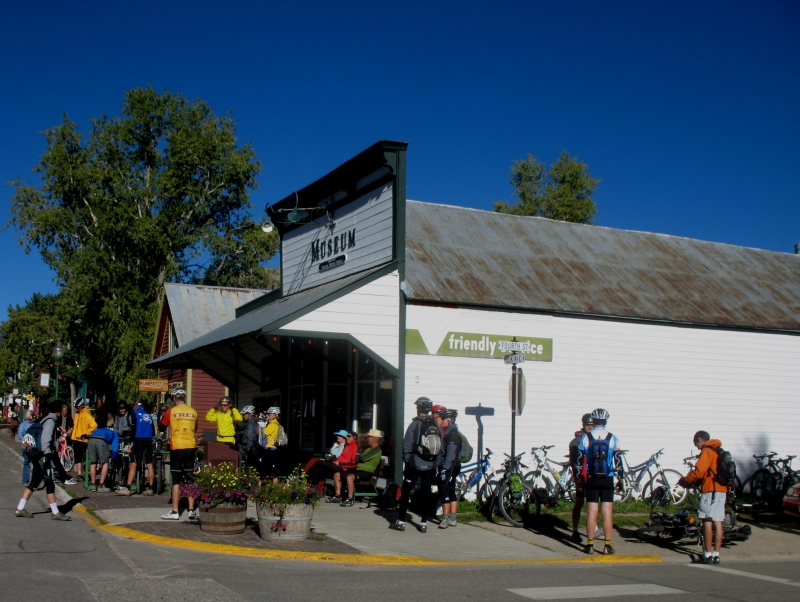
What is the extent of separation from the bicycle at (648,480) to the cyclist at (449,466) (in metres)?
5.05

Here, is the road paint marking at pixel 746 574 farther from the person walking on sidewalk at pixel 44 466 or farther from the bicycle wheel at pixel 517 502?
the person walking on sidewalk at pixel 44 466

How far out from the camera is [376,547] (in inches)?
401

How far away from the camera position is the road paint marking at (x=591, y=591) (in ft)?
25.7

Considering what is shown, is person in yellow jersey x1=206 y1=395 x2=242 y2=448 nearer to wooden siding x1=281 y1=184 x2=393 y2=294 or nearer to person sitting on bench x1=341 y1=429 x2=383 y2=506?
person sitting on bench x1=341 y1=429 x2=383 y2=506

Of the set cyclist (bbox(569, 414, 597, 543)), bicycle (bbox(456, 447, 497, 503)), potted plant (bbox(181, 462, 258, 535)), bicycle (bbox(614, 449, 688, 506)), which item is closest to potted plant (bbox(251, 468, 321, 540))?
potted plant (bbox(181, 462, 258, 535))

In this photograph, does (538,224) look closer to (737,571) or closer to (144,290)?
(737,571)

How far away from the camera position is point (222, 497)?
33.9 feet

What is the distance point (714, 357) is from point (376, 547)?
1017 centimetres

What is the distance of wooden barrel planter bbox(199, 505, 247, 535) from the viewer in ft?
34.0

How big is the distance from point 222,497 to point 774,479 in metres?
11.6

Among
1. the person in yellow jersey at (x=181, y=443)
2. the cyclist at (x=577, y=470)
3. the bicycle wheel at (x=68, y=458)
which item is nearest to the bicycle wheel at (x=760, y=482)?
the cyclist at (x=577, y=470)

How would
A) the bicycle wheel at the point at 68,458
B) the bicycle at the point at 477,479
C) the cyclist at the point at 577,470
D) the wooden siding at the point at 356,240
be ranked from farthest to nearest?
the bicycle wheel at the point at 68,458 → the wooden siding at the point at 356,240 → the bicycle at the point at 477,479 → the cyclist at the point at 577,470

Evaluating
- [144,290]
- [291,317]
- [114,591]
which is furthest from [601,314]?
[144,290]

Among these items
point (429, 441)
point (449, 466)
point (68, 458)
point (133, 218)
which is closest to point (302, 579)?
point (429, 441)
